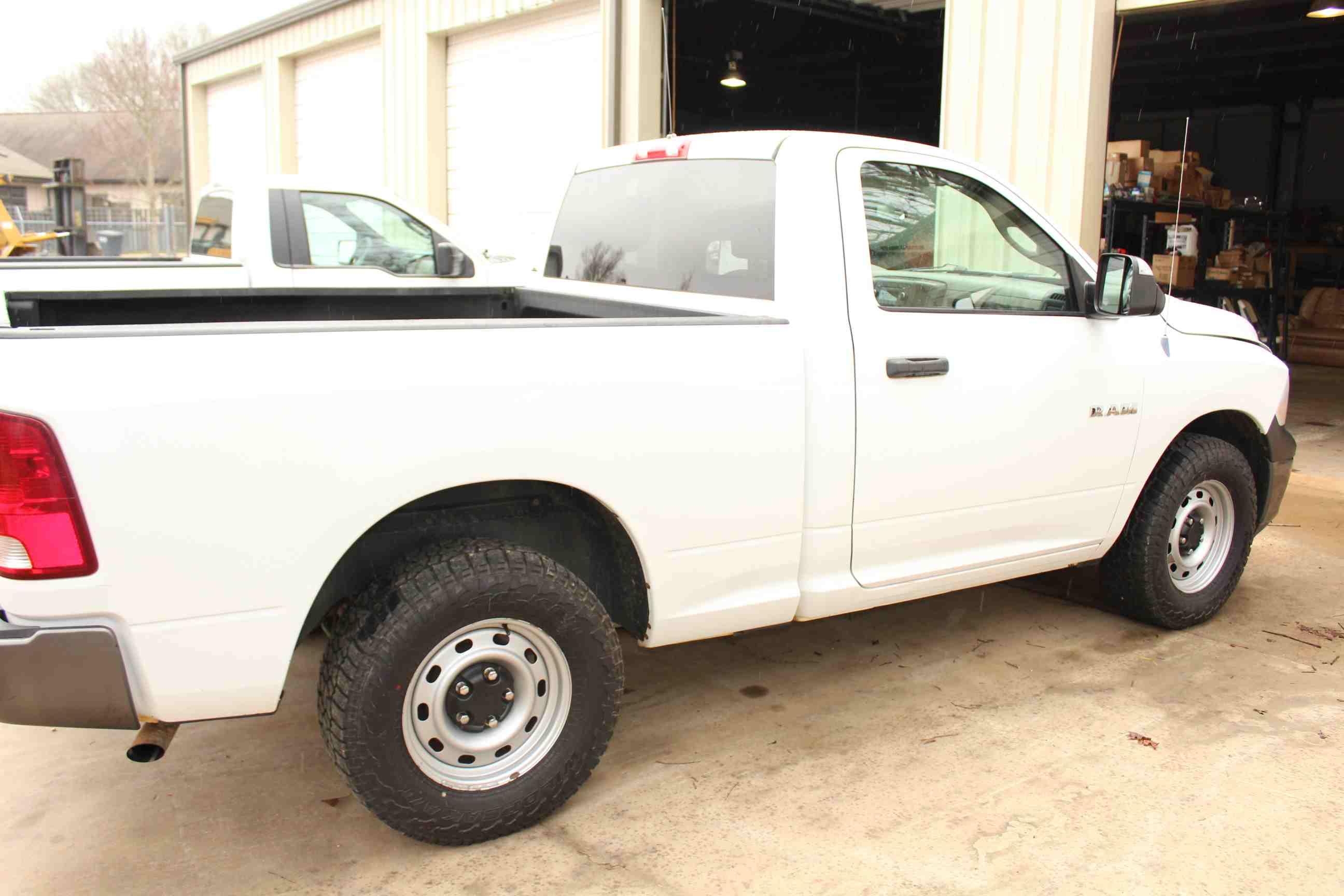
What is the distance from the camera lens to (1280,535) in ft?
20.4

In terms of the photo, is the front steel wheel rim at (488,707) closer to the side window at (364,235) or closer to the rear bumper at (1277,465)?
the rear bumper at (1277,465)

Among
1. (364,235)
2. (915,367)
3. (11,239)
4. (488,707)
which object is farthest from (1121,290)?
(11,239)

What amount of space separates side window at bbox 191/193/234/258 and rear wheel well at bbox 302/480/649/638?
5.57 m

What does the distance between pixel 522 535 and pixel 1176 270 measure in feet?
29.6

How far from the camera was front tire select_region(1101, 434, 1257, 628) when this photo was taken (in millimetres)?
4375

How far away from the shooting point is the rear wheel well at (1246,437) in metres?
4.63

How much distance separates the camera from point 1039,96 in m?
7.21

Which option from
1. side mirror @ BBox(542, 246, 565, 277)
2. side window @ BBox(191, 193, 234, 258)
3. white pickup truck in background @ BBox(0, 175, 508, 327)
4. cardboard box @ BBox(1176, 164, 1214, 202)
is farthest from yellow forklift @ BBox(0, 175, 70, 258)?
cardboard box @ BBox(1176, 164, 1214, 202)

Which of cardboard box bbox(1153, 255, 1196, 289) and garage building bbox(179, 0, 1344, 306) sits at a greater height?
garage building bbox(179, 0, 1344, 306)

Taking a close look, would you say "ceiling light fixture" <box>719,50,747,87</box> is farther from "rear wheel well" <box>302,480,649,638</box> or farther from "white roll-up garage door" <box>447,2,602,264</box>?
"rear wheel well" <box>302,480,649,638</box>

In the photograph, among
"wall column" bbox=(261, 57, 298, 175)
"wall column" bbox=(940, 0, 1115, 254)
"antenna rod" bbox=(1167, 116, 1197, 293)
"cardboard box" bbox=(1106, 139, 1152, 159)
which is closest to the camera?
"wall column" bbox=(940, 0, 1115, 254)

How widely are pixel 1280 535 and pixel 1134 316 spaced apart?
2889 millimetres

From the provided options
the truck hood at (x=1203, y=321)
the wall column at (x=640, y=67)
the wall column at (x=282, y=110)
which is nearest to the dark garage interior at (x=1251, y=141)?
the wall column at (x=640, y=67)

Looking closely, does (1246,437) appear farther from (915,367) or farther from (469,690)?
(469,690)
